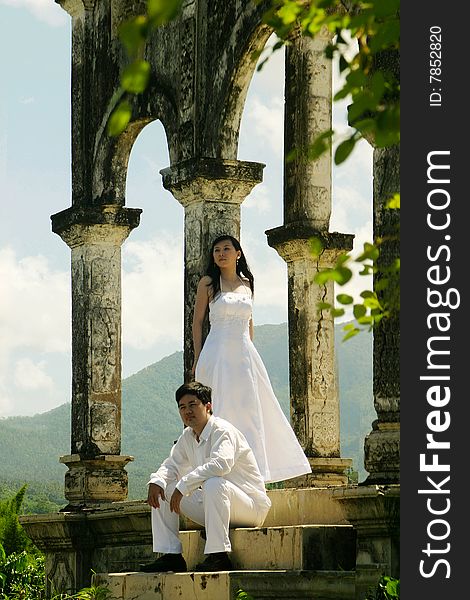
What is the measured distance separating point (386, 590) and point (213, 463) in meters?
1.54

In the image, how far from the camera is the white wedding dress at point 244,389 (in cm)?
1180

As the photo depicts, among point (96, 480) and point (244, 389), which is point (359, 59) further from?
point (96, 480)

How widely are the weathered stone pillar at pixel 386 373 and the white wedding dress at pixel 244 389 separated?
1.74 metres

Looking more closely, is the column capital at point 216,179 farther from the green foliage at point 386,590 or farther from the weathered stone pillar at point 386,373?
the green foliage at point 386,590

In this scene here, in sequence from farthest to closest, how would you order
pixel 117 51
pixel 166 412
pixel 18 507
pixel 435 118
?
pixel 166 412
pixel 18 507
pixel 117 51
pixel 435 118

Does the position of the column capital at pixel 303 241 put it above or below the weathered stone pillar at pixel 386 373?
above

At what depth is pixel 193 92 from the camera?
1318 centimetres

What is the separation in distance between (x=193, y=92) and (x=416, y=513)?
25.1ft

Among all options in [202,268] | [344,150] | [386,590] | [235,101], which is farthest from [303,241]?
[344,150]

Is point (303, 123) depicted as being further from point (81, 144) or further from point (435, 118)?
point (435, 118)

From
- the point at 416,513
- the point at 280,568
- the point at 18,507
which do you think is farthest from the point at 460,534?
the point at 18,507

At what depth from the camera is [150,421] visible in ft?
349

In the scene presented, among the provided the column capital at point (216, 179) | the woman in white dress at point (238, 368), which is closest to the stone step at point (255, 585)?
the woman in white dress at point (238, 368)

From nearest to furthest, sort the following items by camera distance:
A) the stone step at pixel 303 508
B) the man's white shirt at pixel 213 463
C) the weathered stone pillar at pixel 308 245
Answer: the man's white shirt at pixel 213 463, the stone step at pixel 303 508, the weathered stone pillar at pixel 308 245
